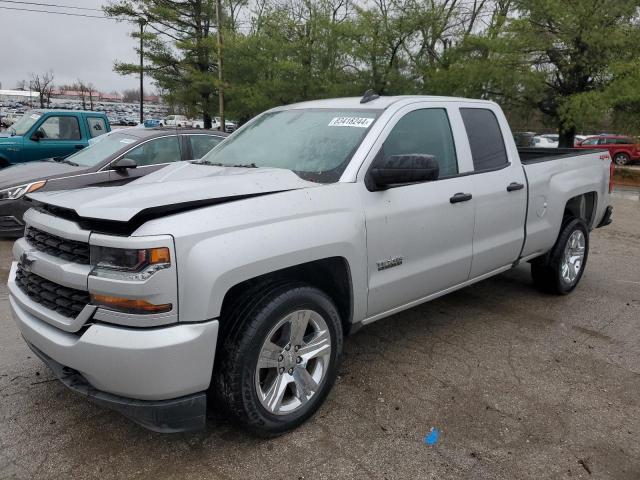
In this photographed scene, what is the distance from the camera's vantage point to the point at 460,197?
3.67 meters

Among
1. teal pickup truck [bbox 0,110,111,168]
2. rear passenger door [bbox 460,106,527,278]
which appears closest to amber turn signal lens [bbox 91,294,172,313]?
rear passenger door [bbox 460,106,527,278]

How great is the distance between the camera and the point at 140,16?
2616cm

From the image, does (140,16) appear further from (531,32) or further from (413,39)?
(531,32)

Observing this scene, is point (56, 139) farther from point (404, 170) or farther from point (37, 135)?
point (404, 170)

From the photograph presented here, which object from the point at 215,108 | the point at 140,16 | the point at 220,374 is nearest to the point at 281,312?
the point at 220,374

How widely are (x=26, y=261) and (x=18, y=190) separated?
481 cm

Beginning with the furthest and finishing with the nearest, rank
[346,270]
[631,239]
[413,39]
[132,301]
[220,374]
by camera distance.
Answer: [413,39] < [631,239] < [346,270] < [220,374] < [132,301]

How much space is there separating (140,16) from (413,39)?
591 inches

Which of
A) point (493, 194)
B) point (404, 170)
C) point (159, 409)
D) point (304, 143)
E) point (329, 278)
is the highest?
point (304, 143)

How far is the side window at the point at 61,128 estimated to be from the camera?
1039 centimetres

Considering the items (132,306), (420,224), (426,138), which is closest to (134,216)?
(132,306)

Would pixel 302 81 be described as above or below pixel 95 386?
above

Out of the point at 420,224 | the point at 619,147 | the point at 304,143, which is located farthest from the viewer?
the point at 619,147

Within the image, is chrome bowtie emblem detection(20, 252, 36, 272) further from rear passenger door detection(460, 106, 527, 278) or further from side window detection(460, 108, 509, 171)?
side window detection(460, 108, 509, 171)
